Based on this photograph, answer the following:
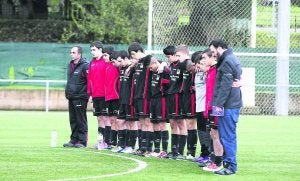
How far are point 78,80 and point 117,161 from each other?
13.1 ft

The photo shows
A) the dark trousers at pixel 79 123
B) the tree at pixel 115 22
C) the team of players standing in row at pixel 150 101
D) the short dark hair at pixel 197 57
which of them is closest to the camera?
the team of players standing in row at pixel 150 101

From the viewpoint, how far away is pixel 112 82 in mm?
19672

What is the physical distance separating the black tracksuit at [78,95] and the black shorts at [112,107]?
893 mm

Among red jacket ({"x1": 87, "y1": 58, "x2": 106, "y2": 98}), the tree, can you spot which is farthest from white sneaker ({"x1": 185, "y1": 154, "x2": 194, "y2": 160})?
the tree

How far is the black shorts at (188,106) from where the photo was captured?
17312 mm

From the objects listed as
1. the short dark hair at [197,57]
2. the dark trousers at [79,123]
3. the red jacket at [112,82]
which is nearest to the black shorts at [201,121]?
the short dark hair at [197,57]

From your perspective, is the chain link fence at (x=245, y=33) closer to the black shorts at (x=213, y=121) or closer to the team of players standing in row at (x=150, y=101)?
the team of players standing in row at (x=150, y=101)

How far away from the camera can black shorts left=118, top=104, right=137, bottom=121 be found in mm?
18938

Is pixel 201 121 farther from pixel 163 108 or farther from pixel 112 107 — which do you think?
pixel 112 107

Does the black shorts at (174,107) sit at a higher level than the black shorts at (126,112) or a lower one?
higher

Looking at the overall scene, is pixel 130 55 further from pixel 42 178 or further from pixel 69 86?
pixel 42 178

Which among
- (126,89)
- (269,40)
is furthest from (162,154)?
(269,40)

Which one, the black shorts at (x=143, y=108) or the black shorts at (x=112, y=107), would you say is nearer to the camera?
the black shorts at (x=143, y=108)

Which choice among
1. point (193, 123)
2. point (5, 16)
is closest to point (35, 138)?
point (193, 123)
